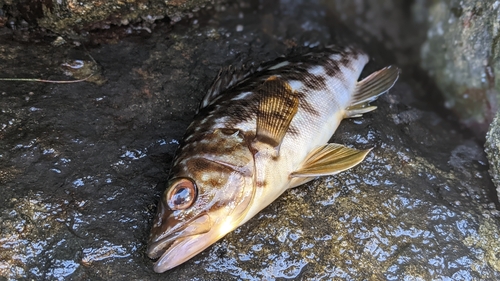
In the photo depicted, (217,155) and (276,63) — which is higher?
(276,63)

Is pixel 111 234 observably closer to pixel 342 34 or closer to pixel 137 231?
pixel 137 231

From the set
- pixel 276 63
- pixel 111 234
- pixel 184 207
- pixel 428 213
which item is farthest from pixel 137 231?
pixel 428 213

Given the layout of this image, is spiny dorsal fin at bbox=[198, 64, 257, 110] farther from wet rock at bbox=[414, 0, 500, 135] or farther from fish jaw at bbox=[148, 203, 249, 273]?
wet rock at bbox=[414, 0, 500, 135]

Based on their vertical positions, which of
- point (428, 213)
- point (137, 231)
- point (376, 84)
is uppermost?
point (376, 84)

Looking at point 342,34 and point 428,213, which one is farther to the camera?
point 342,34

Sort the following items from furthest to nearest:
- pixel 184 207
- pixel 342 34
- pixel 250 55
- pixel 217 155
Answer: pixel 342 34 → pixel 250 55 → pixel 217 155 → pixel 184 207

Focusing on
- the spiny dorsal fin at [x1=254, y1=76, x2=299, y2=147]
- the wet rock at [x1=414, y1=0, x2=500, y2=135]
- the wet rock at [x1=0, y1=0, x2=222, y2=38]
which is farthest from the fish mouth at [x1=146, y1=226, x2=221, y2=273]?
the wet rock at [x1=414, y1=0, x2=500, y2=135]

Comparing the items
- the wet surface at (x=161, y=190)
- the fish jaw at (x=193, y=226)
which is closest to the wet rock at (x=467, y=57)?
the wet surface at (x=161, y=190)

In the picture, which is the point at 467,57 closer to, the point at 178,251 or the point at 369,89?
the point at 369,89
